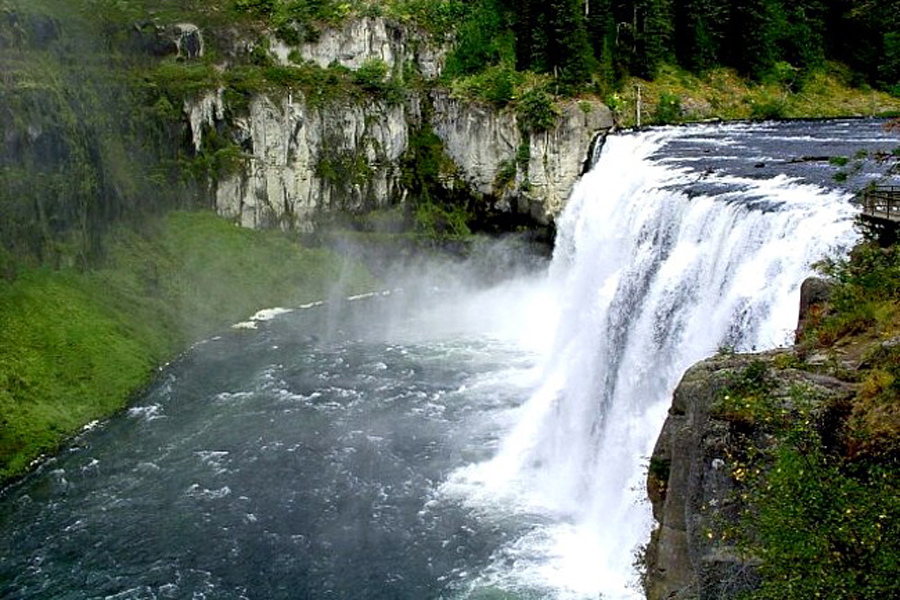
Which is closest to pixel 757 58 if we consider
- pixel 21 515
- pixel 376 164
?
pixel 376 164

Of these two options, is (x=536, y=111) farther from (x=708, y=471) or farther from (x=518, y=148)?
(x=708, y=471)

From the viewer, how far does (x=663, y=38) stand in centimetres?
6000

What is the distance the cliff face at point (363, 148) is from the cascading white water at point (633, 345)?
15.6m

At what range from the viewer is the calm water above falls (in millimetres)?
23391

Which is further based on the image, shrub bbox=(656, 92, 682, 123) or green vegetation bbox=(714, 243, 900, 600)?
shrub bbox=(656, 92, 682, 123)

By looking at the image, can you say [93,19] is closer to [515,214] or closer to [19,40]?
[19,40]

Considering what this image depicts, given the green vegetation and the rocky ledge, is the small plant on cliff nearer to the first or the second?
the green vegetation

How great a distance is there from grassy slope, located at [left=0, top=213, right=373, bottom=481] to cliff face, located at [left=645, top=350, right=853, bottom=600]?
25.0 m

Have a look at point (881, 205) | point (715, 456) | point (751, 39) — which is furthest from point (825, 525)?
point (751, 39)

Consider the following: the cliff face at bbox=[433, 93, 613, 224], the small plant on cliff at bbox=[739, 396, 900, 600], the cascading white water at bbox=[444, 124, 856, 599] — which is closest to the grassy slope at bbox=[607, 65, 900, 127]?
the cliff face at bbox=[433, 93, 613, 224]

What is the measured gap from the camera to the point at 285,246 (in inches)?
2080

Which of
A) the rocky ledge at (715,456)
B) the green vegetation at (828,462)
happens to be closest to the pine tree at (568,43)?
the green vegetation at (828,462)

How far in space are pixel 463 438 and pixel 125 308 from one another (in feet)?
68.9

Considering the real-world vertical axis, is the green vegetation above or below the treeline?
below
